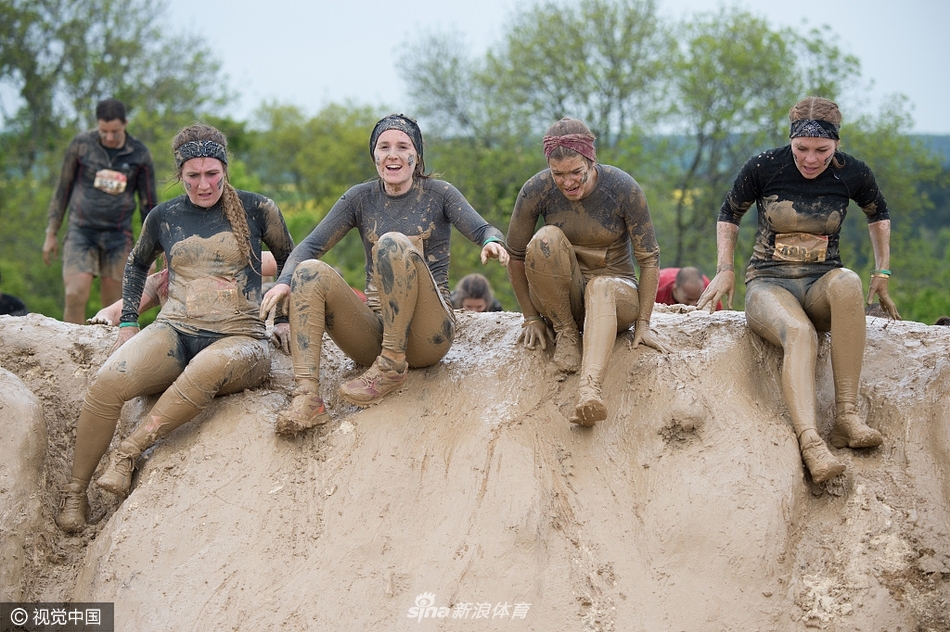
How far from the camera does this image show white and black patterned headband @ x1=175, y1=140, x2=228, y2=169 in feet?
14.5

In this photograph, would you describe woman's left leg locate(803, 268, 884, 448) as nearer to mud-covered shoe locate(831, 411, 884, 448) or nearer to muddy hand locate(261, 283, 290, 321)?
mud-covered shoe locate(831, 411, 884, 448)

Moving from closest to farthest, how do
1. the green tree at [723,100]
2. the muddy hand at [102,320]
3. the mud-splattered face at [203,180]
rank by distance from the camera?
the mud-splattered face at [203,180]
the muddy hand at [102,320]
the green tree at [723,100]

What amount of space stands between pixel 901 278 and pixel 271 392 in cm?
1867

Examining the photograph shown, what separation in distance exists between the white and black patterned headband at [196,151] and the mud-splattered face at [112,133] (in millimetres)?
2339

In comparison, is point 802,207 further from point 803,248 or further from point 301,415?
point 301,415

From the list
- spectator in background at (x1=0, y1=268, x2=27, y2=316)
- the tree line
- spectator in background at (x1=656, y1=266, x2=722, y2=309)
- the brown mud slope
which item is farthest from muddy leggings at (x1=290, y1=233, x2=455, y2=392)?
the tree line

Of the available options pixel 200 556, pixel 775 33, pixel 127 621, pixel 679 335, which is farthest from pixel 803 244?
pixel 775 33

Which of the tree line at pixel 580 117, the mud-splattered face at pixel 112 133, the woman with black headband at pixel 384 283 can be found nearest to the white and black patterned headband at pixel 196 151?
the woman with black headband at pixel 384 283

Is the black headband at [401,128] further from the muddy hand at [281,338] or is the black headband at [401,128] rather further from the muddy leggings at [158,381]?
the muddy leggings at [158,381]

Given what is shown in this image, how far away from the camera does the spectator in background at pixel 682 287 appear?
245 inches

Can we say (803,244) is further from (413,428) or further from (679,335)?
(413,428)

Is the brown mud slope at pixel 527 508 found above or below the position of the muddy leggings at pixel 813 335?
below

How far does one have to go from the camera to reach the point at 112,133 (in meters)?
6.52

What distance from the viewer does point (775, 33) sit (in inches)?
762
